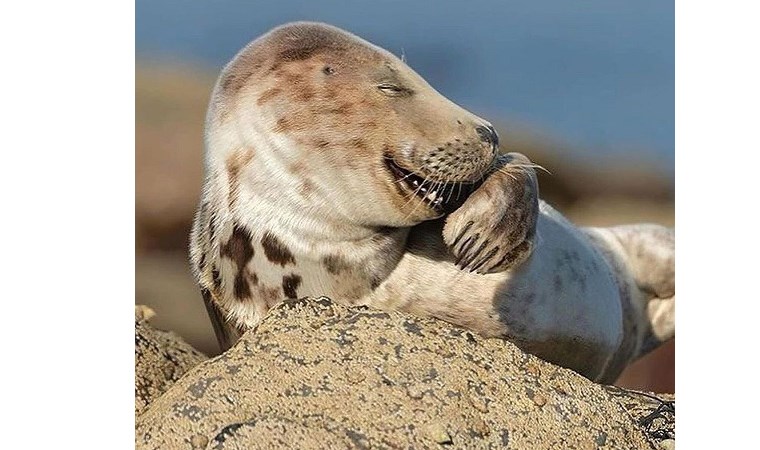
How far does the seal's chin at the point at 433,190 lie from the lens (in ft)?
14.6

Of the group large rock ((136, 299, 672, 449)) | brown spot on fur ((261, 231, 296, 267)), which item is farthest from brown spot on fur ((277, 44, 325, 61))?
large rock ((136, 299, 672, 449))

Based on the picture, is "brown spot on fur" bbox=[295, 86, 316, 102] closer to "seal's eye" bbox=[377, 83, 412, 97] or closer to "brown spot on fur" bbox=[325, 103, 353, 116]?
"brown spot on fur" bbox=[325, 103, 353, 116]

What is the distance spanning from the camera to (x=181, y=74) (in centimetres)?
657

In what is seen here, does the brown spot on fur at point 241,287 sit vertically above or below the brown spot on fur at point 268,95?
below

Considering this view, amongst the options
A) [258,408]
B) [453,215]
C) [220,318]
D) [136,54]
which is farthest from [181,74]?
[258,408]

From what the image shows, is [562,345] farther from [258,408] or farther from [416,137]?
[258,408]

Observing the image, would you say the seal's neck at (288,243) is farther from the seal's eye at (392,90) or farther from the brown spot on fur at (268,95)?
the seal's eye at (392,90)

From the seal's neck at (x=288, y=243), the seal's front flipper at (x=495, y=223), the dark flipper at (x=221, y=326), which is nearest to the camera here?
the seal's front flipper at (x=495, y=223)

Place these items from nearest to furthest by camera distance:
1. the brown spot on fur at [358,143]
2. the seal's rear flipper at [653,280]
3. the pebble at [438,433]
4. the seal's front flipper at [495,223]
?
the pebble at [438,433], the seal's front flipper at [495,223], the brown spot on fur at [358,143], the seal's rear flipper at [653,280]

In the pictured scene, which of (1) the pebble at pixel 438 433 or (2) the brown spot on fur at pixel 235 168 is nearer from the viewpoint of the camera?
(1) the pebble at pixel 438 433

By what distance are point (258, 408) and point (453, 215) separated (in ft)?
3.08

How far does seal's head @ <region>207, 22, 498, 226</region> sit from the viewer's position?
14.6ft

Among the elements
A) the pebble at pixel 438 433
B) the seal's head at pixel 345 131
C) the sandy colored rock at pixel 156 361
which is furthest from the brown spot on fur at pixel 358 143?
the pebble at pixel 438 433

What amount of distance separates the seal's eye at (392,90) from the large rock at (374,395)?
0.79 meters
